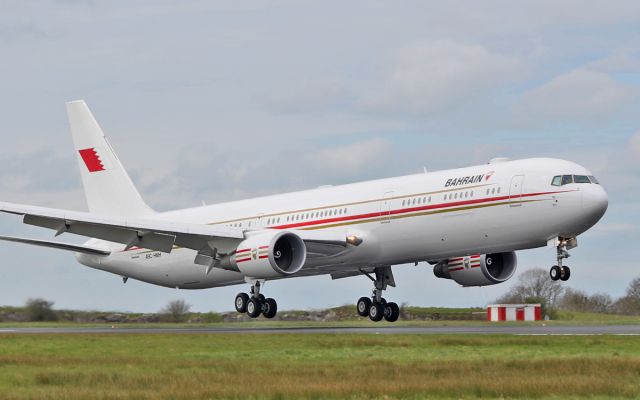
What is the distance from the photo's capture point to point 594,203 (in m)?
39.4

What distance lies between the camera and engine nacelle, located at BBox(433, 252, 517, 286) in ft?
159

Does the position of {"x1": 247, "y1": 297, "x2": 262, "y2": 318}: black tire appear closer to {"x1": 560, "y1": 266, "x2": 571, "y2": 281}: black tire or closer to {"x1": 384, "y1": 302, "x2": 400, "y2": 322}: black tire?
{"x1": 384, "y1": 302, "x2": 400, "y2": 322}: black tire

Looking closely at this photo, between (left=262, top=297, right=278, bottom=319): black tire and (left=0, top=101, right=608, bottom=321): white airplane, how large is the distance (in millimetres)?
70

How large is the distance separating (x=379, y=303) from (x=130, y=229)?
38.3ft

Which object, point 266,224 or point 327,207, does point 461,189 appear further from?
point 266,224

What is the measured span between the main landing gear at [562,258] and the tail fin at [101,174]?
23.9 meters

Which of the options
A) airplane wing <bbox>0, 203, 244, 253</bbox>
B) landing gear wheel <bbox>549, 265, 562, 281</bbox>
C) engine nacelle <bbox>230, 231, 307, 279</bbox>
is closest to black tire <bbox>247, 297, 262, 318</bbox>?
airplane wing <bbox>0, 203, 244, 253</bbox>

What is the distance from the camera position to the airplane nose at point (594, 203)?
129 feet

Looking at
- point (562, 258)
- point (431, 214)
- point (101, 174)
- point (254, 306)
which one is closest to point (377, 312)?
point (254, 306)

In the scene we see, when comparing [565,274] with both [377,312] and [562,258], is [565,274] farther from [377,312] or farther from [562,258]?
[377,312]

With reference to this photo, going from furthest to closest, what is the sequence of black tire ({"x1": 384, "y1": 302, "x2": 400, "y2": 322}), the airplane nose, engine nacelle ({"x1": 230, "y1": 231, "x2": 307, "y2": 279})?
black tire ({"x1": 384, "y1": 302, "x2": 400, "y2": 322})
engine nacelle ({"x1": 230, "y1": 231, "x2": 307, "y2": 279})
the airplane nose

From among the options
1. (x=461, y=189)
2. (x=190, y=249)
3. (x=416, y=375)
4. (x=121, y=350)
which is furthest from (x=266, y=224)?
(x=416, y=375)

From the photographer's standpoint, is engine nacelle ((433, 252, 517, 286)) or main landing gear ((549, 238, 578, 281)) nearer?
main landing gear ((549, 238, 578, 281))

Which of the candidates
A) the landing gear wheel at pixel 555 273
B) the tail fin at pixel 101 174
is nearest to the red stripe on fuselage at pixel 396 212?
the landing gear wheel at pixel 555 273
